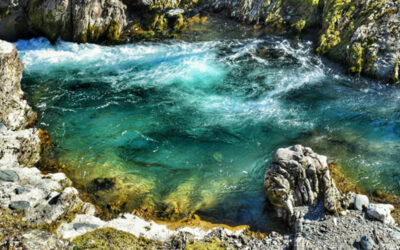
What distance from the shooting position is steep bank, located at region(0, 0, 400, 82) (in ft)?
62.1

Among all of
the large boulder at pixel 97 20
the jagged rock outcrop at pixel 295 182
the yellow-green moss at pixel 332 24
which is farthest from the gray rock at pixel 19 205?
the yellow-green moss at pixel 332 24

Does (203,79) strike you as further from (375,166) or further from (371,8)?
(371,8)

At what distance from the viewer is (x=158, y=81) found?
19.2 m

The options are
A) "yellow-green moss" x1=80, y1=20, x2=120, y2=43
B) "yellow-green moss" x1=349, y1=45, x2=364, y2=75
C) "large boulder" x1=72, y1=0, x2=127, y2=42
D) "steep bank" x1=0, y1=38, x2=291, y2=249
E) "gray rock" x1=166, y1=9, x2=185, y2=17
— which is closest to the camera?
"steep bank" x1=0, y1=38, x2=291, y2=249

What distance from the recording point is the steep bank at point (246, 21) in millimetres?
18938

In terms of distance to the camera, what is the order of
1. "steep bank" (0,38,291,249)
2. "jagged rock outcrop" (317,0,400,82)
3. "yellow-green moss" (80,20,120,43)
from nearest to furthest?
1. "steep bank" (0,38,291,249)
2. "jagged rock outcrop" (317,0,400,82)
3. "yellow-green moss" (80,20,120,43)

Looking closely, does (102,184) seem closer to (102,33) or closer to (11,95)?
(11,95)

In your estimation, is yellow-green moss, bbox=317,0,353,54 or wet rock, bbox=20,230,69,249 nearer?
wet rock, bbox=20,230,69,249

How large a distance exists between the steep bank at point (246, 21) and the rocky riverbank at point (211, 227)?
37.0 feet

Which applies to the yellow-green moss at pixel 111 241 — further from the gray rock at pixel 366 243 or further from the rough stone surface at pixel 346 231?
the gray rock at pixel 366 243

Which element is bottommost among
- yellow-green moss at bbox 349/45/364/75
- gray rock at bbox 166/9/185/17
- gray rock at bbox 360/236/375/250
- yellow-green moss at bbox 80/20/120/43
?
gray rock at bbox 360/236/375/250

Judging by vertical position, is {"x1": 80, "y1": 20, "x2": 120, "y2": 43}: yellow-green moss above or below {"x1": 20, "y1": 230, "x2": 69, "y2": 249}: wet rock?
above

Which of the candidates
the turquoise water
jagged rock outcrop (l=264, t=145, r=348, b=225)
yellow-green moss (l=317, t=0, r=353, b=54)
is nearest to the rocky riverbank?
jagged rock outcrop (l=264, t=145, r=348, b=225)

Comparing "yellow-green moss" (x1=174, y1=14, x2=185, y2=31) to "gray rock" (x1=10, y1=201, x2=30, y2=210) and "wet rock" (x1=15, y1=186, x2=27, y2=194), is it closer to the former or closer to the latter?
"wet rock" (x1=15, y1=186, x2=27, y2=194)
